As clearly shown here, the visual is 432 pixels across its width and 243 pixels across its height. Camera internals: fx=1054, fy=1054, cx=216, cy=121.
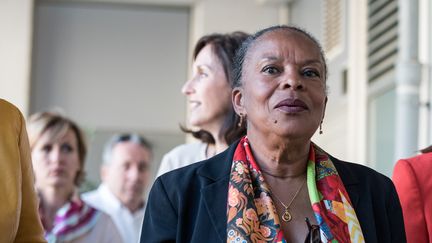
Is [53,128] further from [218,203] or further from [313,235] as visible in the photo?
[313,235]

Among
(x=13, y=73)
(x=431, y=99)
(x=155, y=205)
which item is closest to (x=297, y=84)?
(x=155, y=205)

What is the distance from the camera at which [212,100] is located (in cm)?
436

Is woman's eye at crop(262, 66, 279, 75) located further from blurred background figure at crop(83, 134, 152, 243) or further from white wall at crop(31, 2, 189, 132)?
white wall at crop(31, 2, 189, 132)

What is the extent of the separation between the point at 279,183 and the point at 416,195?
551mm

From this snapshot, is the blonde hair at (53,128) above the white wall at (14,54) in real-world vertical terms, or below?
below

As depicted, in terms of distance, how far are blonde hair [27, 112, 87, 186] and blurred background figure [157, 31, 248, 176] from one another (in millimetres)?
1552

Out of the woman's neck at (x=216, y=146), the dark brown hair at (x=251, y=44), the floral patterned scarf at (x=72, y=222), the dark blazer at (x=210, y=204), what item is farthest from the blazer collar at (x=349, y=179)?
the floral patterned scarf at (x=72, y=222)

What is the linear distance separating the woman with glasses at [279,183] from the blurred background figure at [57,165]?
2.45 m

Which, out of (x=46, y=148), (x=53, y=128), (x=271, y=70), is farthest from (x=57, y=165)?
(x=271, y=70)

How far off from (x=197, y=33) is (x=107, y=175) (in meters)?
2.46

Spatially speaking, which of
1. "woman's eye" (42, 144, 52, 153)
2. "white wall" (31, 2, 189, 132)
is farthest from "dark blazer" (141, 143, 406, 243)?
"white wall" (31, 2, 189, 132)

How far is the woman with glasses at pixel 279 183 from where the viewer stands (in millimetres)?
3037

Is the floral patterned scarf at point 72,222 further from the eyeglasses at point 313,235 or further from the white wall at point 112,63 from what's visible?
the white wall at point 112,63

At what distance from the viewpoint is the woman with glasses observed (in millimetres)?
3037
